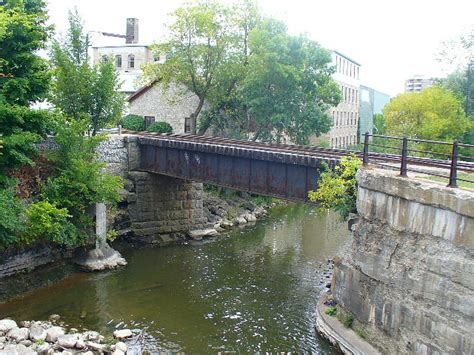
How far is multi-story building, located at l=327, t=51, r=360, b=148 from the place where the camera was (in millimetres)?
57438

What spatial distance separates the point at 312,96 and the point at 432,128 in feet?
27.0

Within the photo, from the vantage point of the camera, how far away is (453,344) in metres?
11.1

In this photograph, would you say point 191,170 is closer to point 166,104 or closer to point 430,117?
point 430,117

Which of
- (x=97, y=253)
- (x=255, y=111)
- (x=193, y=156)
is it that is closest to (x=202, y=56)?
(x=255, y=111)

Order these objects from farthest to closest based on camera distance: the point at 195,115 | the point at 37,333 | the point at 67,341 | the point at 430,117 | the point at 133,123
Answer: the point at 133,123
the point at 195,115
the point at 430,117
the point at 37,333
the point at 67,341

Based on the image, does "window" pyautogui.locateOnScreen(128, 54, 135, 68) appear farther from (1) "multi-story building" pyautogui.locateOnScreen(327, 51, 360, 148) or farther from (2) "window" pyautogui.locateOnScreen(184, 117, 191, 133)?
(1) "multi-story building" pyautogui.locateOnScreen(327, 51, 360, 148)

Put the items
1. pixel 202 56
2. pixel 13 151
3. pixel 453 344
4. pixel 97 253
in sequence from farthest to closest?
pixel 202 56 → pixel 97 253 → pixel 13 151 → pixel 453 344

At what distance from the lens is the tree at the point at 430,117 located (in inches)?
1404

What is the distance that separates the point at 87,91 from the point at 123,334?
48.6 ft

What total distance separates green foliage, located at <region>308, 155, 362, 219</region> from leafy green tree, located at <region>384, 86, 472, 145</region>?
817 inches

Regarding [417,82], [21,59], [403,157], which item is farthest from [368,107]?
[417,82]

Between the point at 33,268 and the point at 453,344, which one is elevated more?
the point at 453,344

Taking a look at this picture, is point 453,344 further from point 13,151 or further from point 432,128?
point 432,128

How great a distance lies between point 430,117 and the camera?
3644 centimetres
